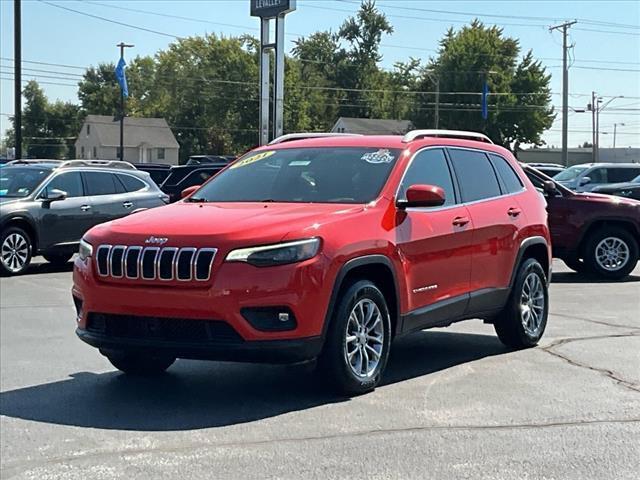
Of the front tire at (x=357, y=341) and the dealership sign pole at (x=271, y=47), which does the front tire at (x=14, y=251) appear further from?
the dealership sign pole at (x=271, y=47)

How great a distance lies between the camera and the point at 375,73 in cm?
9812

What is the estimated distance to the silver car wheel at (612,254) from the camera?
45.8 feet

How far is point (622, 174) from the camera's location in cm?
2388

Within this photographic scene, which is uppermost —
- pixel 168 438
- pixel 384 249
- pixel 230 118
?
pixel 230 118

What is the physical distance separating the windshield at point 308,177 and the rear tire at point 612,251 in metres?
7.81

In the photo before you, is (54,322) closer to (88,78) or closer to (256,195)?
(256,195)

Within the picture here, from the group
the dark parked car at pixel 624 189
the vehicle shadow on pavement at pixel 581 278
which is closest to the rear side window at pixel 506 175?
the vehicle shadow on pavement at pixel 581 278

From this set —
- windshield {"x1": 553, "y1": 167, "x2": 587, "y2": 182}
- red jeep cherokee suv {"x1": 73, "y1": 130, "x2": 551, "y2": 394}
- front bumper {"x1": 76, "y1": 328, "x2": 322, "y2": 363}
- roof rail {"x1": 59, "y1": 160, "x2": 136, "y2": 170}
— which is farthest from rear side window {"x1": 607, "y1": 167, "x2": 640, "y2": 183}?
front bumper {"x1": 76, "y1": 328, "x2": 322, "y2": 363}

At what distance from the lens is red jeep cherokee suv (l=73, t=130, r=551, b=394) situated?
5.71m

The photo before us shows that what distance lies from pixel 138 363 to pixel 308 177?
6.19 feet

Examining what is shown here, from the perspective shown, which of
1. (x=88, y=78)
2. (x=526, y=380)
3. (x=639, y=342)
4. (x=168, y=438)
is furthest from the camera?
(x=88, y=78)

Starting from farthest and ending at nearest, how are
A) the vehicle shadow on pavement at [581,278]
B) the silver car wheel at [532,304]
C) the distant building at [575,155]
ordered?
the distant building at [575,155] → the vehicle shadow on pavement at [581,278] → the silver car wheel at [532,304]

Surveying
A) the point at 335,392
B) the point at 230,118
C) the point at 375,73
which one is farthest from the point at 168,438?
the point at 375,73

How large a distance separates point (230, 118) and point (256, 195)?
85.4 meters
